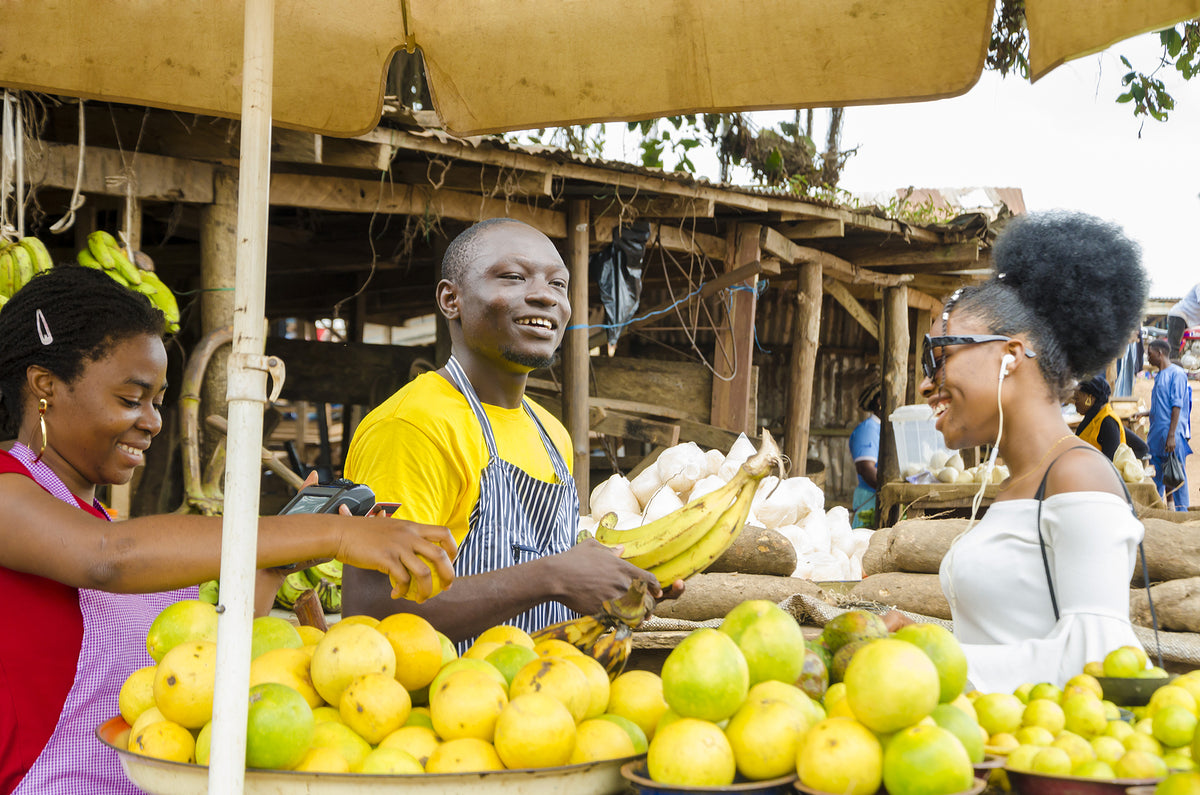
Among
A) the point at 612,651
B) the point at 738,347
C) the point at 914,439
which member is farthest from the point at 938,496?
the point at 612,651

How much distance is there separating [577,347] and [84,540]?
5869 millimetres

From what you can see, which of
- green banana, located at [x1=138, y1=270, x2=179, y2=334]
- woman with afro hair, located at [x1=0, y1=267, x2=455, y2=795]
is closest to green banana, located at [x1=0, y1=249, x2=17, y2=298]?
green banana, located at [x1=138, y1=270, x2=179, y2=334]

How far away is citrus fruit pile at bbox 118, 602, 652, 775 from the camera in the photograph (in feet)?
4.64

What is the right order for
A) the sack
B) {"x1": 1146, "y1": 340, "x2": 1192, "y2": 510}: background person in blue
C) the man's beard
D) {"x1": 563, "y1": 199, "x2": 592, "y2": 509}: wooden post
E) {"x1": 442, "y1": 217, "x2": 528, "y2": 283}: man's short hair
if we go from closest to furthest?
the man's beard, {"x1": 442, "y1": 217, "x2": 528, "y2": 283}: man's short hair, {"x1": 563, "y1": 199, "x2": 592, "y2": 509}: wooden post, {"x1": 1146, "y1": 340, "x2": 1192, "y2": 510}: background person in blue, the sack

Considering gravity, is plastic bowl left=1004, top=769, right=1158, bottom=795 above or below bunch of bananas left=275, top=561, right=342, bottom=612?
above

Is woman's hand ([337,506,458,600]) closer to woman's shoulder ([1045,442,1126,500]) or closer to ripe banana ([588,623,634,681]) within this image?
ripe banana ([588,623,634,681])

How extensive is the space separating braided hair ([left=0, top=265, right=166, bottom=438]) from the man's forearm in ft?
2.68

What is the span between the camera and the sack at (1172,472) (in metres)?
11.3

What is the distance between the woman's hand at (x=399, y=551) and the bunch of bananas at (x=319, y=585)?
13.5 ft

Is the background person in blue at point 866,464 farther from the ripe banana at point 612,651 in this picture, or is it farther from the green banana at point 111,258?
the ripe banana at point 612,651

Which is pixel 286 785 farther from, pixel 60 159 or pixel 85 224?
pixel 85 224

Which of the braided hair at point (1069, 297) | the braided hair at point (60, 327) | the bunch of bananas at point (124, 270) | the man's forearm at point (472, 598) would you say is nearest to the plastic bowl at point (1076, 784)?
the man's forearm at point (472, 598)

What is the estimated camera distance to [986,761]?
4.64ft

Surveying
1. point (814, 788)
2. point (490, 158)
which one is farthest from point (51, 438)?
point (490, 158)
